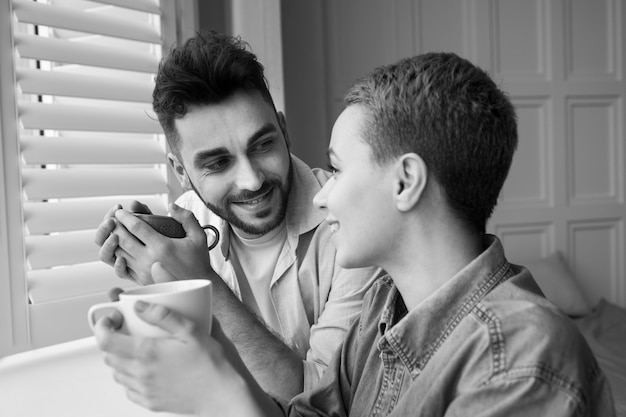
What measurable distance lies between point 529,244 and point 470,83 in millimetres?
2732

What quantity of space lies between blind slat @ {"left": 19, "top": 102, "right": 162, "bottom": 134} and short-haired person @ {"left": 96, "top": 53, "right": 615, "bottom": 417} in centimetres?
102

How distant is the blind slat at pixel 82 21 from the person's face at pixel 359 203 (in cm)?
112

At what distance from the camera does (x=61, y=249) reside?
5.78 feet

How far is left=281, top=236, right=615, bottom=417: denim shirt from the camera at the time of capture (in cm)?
75

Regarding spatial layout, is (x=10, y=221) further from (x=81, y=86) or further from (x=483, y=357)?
(x=483, y=357)

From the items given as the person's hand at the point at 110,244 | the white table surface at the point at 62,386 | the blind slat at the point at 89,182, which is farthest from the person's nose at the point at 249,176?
the blind slat at the point at 89,182

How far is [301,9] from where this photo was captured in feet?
10.1

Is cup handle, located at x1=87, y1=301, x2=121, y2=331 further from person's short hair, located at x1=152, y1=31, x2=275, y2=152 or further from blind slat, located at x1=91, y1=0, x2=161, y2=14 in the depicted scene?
blind slat, located at x1=91, y1=0, x2=161, y2=14

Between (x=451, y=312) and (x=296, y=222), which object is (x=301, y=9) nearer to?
(x=296, y=222)

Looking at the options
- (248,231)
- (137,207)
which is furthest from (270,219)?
(137,207)

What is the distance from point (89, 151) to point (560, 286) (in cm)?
241

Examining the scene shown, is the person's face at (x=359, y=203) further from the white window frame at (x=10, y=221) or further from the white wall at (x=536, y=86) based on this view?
the white wall at (x=536, y=86)

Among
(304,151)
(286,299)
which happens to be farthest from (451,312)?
(304,151)

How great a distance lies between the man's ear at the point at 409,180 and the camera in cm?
94
